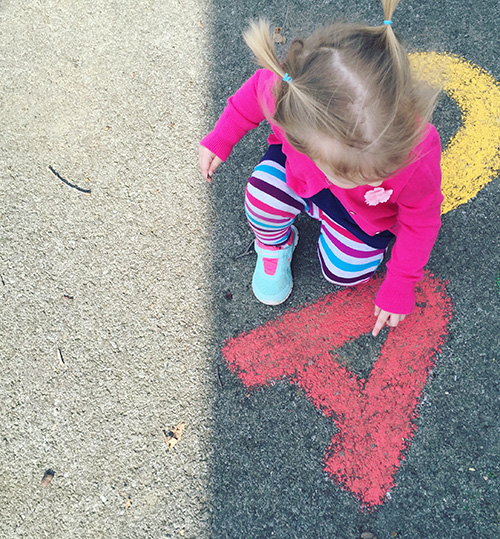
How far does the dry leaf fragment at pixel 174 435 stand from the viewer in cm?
161

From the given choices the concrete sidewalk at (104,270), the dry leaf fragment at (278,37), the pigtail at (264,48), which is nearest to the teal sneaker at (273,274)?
the concrete sidewalk at (104,270)

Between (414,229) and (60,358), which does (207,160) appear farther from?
(60,358)

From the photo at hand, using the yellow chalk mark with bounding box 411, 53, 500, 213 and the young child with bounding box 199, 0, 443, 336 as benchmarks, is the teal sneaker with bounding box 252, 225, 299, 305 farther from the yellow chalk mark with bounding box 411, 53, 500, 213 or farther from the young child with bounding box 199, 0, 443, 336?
the yellow chalk mark with bounding box 411, 53, 500, 213

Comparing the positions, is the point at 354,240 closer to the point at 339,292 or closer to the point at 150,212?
the point at 339,292

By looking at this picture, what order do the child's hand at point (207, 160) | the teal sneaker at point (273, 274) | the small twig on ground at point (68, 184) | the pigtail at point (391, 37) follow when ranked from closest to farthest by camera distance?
1. the pigtail at point (391, 37)
2. the child's hand at point (207, 160)
3. the teal sneaker at point (273, 274)
4. the small twig on ground at point (68, 184)

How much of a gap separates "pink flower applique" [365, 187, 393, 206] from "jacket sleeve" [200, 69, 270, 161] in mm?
449

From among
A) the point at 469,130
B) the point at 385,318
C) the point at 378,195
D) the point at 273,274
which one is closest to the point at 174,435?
the point at 273,274

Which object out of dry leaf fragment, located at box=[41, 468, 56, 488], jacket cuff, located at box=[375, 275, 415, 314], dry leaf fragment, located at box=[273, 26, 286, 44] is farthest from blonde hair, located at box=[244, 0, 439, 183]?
dry leaf fragment, located at box=[41, 468, 56, 488]

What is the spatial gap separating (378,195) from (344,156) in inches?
8.9

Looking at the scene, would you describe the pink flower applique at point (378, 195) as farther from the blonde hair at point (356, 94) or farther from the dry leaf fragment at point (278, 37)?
the dry leaf fragment at point (278, 37)

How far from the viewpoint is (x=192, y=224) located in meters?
1.88

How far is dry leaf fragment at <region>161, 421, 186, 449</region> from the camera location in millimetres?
1614

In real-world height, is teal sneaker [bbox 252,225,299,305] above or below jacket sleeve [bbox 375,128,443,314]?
below

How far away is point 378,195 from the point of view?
1.22m
